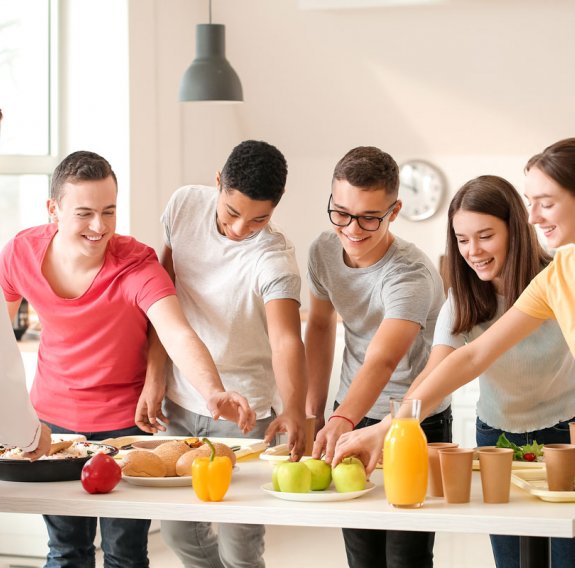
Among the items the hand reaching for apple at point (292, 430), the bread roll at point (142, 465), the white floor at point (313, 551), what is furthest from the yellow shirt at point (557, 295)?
the white floor at point (313, 551)

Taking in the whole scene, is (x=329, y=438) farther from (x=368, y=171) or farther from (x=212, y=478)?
(x=368, y=171)

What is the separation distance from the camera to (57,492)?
2.27 meters

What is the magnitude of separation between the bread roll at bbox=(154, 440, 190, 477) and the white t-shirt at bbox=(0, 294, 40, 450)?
294mm

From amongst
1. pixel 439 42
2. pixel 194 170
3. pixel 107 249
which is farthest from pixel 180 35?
pixel 107 249

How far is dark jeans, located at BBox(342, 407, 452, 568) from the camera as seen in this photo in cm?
264

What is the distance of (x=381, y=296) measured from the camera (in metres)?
2.79

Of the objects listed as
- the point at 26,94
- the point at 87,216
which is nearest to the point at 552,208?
the point at 87,216

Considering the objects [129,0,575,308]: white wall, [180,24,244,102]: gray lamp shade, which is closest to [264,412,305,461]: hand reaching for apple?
[180,24,244,102]: gray lamp shade

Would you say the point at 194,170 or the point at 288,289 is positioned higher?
the point at 194,170

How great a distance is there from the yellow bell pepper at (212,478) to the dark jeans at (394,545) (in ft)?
2.16

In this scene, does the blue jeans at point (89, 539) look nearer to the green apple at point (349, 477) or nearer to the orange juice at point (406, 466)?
the green apple at point (349, 477)

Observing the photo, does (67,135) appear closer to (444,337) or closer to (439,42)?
(439,42)

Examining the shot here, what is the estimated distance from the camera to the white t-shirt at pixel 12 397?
2074mm

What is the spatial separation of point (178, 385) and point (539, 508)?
119cm
